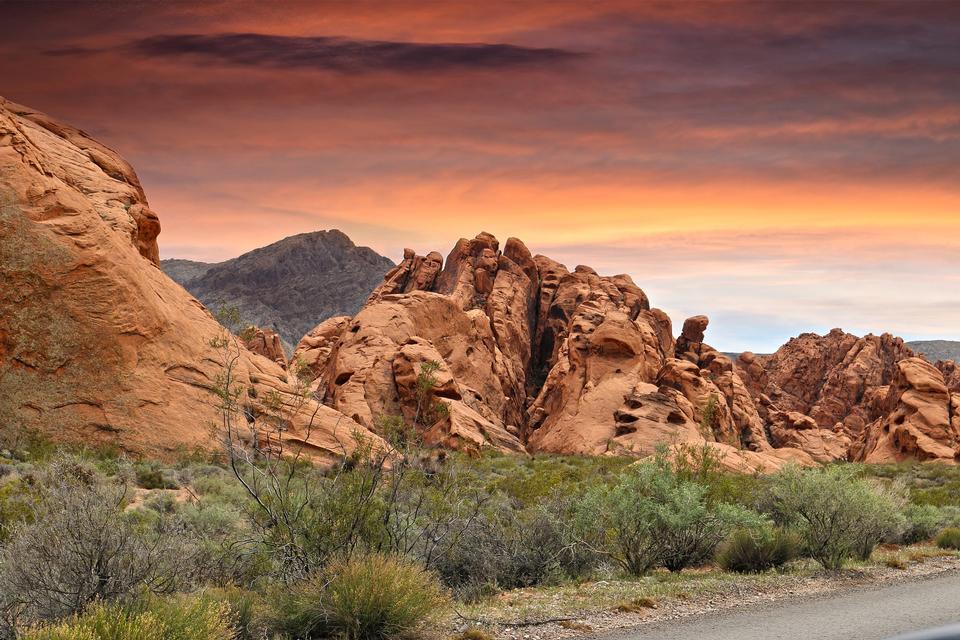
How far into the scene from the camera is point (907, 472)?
39094 millimetres

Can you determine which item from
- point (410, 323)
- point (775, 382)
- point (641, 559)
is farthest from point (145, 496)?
point (775, 382)

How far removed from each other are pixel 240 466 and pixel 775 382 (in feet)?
316

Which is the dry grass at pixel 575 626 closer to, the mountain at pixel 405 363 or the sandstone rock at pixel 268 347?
the mountain at pixel 405 363

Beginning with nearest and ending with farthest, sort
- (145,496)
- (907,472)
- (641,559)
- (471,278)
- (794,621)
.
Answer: (794,621), (641,559), (145,496), (907,472), (471,278)

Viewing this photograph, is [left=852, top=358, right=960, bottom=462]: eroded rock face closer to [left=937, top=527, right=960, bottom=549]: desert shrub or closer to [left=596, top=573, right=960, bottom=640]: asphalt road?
[left=937, top=527, right=960, bottom=549]: desert shrub

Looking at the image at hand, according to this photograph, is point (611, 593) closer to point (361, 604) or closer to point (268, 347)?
point (361, 604)

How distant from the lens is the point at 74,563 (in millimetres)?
7582

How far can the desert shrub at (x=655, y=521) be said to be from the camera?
13.6 meters

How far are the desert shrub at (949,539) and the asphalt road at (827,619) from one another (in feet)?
21.6

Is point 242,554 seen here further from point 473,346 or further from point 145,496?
point 473,346

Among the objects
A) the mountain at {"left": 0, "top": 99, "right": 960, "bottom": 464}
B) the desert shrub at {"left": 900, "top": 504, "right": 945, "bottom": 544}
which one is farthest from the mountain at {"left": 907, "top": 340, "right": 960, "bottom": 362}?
the desert shrub at {"left": 900, "top": 504, "right": 945, "bottom": 544}

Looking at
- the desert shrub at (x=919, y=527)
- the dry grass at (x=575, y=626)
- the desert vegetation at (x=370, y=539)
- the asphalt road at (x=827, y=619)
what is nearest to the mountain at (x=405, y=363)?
the desert vegetation at (x=370, y=539)

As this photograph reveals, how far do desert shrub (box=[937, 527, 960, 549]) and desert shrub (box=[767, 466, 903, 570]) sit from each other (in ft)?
12.7

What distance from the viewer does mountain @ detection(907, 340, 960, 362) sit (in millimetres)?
156375
